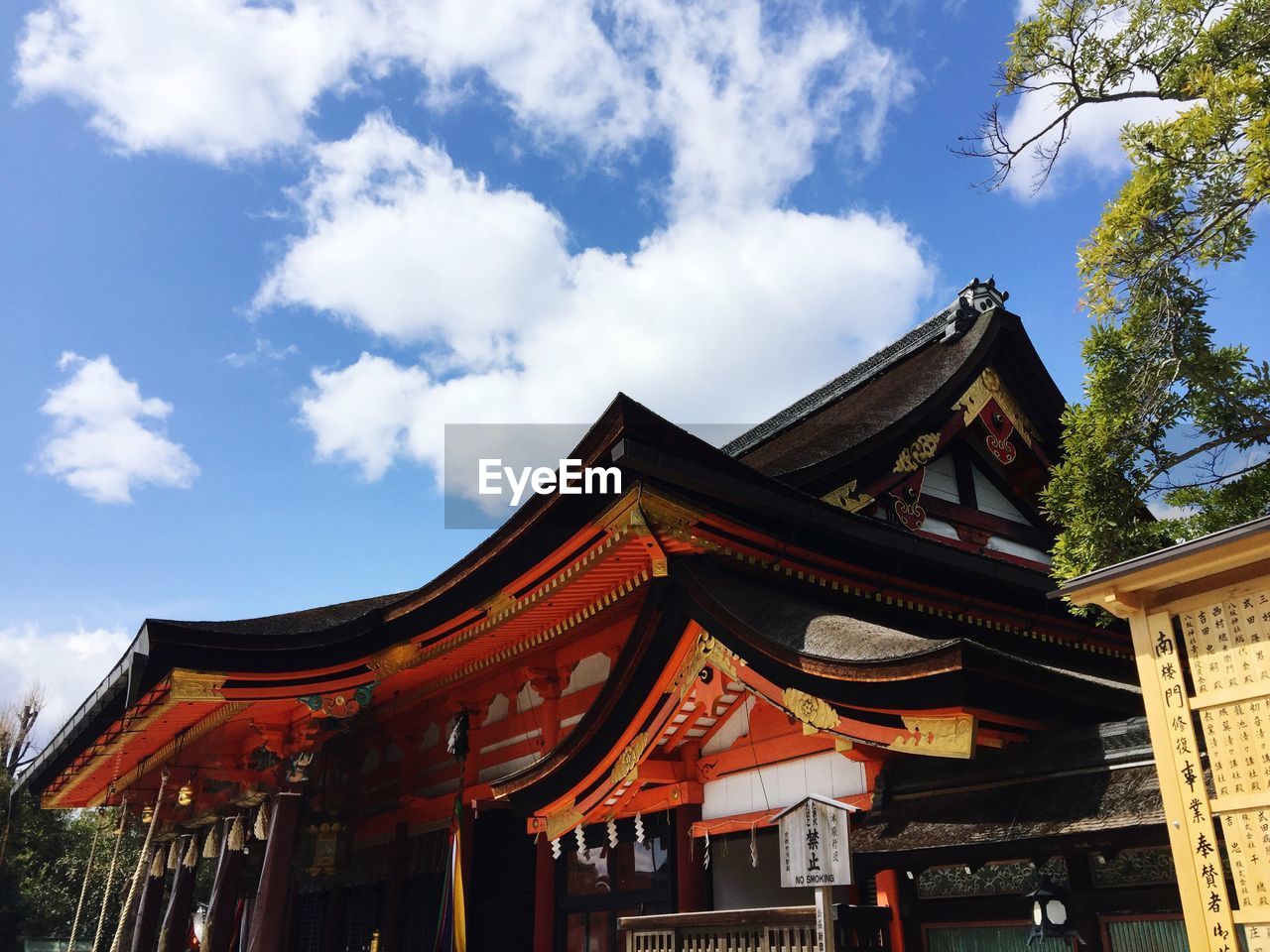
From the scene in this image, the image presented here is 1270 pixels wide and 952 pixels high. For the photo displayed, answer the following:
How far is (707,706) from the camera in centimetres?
686

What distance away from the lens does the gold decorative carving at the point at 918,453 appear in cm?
923

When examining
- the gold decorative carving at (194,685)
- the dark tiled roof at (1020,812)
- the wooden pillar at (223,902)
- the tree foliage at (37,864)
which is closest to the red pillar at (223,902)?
the wooden pillar at (223,902)

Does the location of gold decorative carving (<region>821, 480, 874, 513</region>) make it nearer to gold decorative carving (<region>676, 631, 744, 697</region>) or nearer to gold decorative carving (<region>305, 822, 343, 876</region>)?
gold decorative carving (<region>676, 631, 744, 697</region>)

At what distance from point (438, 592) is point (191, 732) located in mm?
4975

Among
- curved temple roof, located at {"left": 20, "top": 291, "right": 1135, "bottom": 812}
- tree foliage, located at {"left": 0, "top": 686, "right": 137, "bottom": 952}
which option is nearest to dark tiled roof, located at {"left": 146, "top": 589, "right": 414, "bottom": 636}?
curved temple roof, located at {"left": 20, "top": 291, "right": 1135, "bottom": 812}

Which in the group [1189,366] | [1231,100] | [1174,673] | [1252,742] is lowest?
[1252,742]

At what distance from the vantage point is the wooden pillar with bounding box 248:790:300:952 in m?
9.59

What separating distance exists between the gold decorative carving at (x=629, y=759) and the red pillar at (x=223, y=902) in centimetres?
766

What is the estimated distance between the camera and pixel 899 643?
5.10 meters

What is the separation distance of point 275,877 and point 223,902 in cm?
276

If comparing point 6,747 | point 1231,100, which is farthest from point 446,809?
point 6,747

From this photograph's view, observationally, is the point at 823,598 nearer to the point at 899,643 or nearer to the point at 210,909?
the point at 899,643

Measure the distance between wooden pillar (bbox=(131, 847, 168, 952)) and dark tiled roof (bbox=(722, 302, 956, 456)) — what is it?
11.9 meters

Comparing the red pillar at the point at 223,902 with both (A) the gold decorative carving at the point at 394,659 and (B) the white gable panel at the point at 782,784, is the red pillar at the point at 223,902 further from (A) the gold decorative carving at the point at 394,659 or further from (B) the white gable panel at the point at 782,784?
(B) the white gable panel at the point at 782,784
